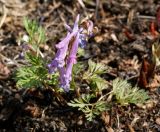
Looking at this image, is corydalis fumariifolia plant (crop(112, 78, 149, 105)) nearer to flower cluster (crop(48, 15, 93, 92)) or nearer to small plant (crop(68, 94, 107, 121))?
small plant (crop(68, 94, 107, 121))

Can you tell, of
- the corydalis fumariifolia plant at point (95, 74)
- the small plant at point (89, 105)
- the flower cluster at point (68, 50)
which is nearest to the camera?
the flower cluster at point (68, 50)

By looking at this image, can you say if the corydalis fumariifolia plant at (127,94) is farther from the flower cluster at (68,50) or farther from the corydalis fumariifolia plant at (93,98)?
the flower cluster at (68,50)

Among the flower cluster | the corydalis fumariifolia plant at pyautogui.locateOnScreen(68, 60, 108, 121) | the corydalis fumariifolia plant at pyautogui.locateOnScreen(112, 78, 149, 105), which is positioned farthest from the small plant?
the flower cluster

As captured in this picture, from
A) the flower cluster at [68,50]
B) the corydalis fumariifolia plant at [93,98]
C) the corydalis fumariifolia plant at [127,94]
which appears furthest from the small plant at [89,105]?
the flower cluster at [68,50]

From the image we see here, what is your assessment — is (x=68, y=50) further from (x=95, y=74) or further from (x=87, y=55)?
(x=87, y=55)

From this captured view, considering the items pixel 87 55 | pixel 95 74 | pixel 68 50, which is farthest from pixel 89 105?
pixel 87 55
